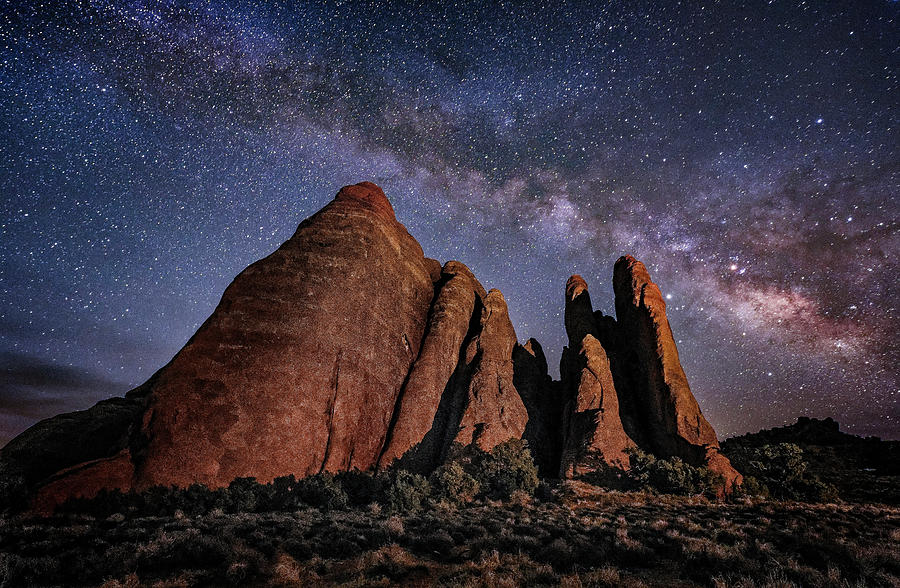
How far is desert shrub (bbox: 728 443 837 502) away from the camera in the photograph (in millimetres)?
25375

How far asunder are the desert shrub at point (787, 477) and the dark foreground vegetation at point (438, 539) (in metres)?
5.23

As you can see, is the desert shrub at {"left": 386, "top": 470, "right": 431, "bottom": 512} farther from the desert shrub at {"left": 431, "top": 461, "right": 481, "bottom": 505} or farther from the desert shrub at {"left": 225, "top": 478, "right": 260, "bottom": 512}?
the desert shrub at {"left": 225, "top": 478, "right": 260, "bottom": 512}

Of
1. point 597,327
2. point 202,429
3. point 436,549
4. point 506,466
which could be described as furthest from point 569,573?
point 597,327

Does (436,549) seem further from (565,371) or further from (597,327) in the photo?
(597,327)

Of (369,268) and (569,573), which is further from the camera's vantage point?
(369,268)

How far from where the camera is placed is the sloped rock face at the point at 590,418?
27.3 m

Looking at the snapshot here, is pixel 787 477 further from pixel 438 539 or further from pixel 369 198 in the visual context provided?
pixel 369 198

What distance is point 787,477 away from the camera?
26.1m

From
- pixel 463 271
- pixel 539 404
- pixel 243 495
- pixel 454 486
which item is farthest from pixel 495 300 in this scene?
pixel 243 495

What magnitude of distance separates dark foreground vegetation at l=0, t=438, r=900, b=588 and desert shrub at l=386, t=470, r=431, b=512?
0.08m

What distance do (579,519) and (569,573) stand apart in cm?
837

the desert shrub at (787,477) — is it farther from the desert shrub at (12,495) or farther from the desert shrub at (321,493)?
the desert shrub at (12,495)

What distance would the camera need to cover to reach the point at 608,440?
1111 inches

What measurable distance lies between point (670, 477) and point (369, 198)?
113 feet
